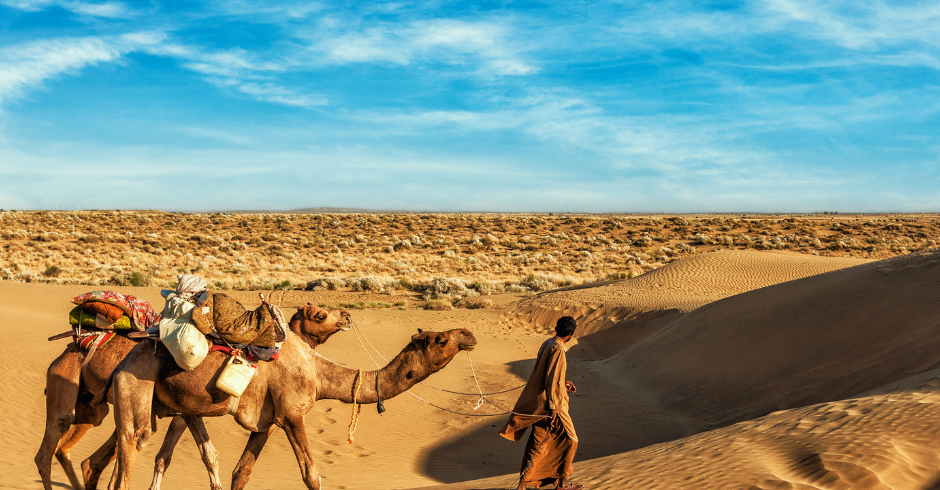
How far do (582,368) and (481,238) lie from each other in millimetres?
39126

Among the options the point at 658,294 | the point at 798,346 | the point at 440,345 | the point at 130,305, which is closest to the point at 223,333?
the point at 130,305

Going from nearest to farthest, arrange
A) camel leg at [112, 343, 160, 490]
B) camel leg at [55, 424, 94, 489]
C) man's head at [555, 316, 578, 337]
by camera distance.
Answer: camel leg at [112, 343, 160, 490] < man's head at [555, 316, 578, 337] < camel leg at [55, 424, 94, 489]

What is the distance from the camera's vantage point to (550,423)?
6.33m

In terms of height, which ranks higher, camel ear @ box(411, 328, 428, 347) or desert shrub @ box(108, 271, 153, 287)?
camel ear @ box(411, 328, 428, 347)

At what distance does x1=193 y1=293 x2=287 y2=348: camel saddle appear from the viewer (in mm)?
6059

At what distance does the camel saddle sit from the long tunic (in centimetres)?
252

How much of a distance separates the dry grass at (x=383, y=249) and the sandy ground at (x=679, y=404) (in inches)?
399

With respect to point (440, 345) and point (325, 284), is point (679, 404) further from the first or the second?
point (325, 284)

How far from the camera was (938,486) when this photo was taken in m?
5.58

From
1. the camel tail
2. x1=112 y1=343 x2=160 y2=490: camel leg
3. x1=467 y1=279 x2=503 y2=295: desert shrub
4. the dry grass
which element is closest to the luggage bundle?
x1=112 y1=343 x2=160 y2=490: camel leg

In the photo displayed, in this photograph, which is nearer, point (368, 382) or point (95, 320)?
point (368, 382)

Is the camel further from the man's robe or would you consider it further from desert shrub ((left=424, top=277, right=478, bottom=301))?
desert shrub ((left=424, top=277, right=478, bottom=301))

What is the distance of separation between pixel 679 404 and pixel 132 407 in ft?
34.2

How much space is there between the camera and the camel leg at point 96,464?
7.07m
